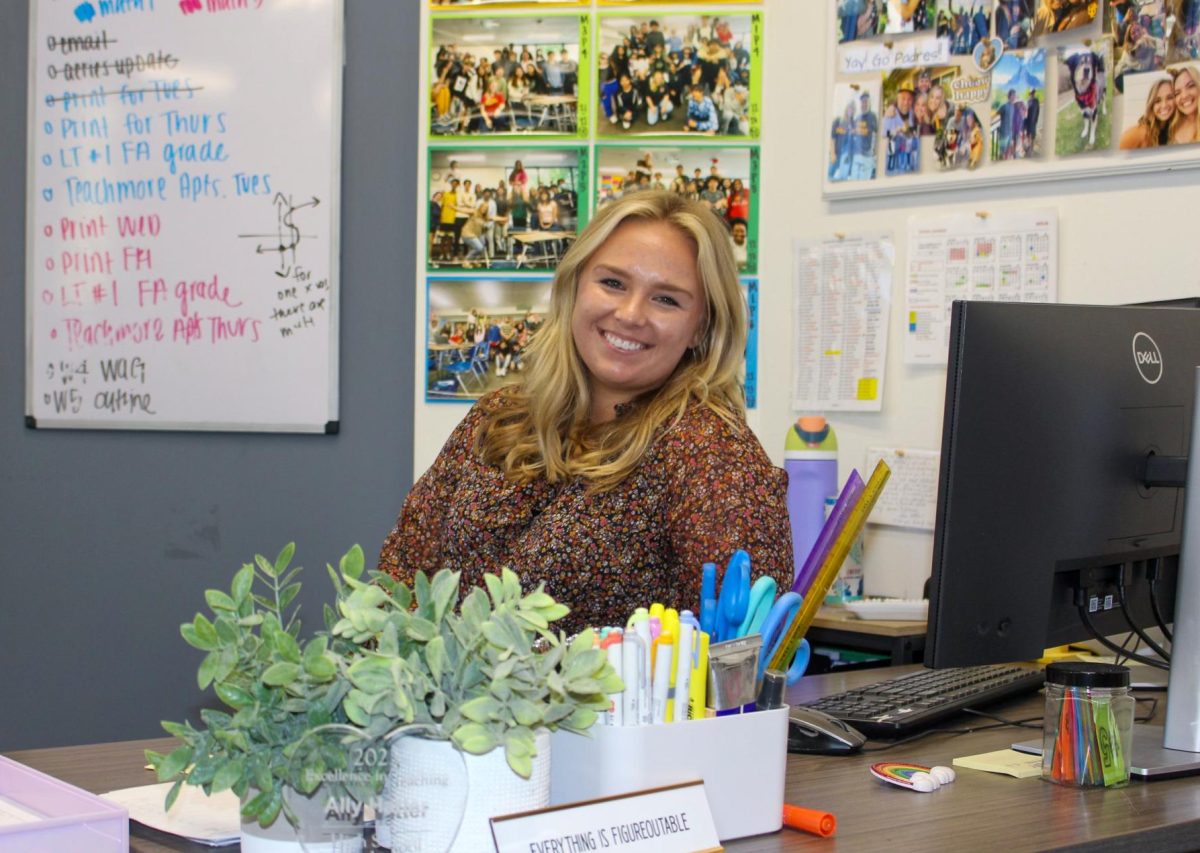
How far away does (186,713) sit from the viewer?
2.92 meters

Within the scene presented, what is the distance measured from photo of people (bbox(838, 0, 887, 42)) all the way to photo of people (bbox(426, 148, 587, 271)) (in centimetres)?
57

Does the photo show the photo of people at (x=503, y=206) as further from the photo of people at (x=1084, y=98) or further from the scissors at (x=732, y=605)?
the scissors at (x=732, y=605)

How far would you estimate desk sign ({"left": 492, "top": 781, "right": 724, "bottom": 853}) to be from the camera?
0.84 metres

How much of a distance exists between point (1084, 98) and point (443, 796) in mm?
1956

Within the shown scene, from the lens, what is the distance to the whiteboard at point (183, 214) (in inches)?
112

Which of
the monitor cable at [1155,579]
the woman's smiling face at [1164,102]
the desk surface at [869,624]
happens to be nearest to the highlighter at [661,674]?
the monitor cable at [1155,579]

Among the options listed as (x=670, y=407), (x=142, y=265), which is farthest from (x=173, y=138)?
(x=670, y=407)

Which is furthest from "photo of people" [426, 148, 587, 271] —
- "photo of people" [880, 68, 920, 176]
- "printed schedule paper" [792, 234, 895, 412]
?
"photo of people" [880, 68, 920, 176]

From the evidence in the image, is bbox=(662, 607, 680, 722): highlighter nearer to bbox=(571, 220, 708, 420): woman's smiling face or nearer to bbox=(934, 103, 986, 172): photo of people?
bbox=(571, 220, 708, 420): woman's smiling face

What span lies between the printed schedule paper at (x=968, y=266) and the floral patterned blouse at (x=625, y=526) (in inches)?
35.2

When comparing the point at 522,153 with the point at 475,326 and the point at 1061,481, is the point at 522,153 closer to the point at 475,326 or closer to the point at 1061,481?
the point at 475,326

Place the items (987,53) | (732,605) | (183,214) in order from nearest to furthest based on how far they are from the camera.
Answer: (732,605), (987,53), (183,214)

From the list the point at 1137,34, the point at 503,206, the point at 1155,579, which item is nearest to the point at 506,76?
the point at 503,206

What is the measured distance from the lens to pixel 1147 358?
140 cm
